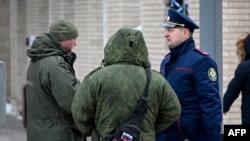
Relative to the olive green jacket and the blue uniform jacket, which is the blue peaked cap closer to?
the blue uniform jacket

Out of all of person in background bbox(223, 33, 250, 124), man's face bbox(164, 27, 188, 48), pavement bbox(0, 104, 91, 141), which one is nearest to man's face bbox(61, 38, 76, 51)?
man's face bbox(164, 27, 188, 48)

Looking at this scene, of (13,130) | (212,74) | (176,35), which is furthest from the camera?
(13,130)

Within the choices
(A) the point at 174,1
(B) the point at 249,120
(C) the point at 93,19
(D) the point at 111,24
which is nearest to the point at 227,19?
(A) the point at 174,1

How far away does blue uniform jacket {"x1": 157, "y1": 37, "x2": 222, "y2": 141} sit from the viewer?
5.88 meters

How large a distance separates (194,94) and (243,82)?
1.70 m

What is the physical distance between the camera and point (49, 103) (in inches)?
253

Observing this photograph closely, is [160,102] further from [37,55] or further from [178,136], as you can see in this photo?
[37,55]

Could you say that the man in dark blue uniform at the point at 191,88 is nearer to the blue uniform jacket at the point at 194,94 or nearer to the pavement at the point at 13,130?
the blue uniform jacket at the point at 194,94

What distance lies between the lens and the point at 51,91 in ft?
20.9

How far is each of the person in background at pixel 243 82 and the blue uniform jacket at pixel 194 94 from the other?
153 centimetres

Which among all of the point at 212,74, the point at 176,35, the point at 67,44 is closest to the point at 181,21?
the point at 176,35

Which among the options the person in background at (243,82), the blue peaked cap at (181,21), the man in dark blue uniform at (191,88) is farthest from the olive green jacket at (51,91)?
the person in background at (243,82)

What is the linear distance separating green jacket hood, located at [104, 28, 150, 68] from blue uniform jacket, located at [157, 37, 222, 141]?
882 millimetres

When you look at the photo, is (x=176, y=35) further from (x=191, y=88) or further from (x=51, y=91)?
(x=51, y=91)
